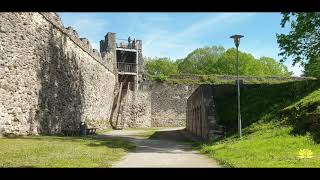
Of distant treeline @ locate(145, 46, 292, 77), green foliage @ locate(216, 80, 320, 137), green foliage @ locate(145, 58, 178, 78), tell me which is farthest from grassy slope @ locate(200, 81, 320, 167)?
green foliage @ locate(145, 58, 178, 78)

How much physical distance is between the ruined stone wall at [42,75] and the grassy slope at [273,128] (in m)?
8.58

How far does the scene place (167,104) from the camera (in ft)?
167

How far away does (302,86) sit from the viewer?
23.0 m

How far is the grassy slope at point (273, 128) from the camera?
1197 cm

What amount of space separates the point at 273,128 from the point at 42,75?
478 inches

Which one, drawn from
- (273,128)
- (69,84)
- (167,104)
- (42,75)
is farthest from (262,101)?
(167,104)

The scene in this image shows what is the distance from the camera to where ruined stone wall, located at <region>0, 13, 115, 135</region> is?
62.9 ft

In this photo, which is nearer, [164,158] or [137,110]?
[164,158]

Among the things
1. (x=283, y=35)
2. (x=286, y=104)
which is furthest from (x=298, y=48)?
(x=286, y=104)

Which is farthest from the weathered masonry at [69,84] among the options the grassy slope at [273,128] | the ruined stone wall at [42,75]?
the grassy slope at [273,128]

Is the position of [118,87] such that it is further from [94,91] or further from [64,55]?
[64,55]

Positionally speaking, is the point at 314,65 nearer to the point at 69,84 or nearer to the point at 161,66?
the point at 69,84

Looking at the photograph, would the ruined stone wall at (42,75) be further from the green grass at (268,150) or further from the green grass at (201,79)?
the green grass at (201,79)
